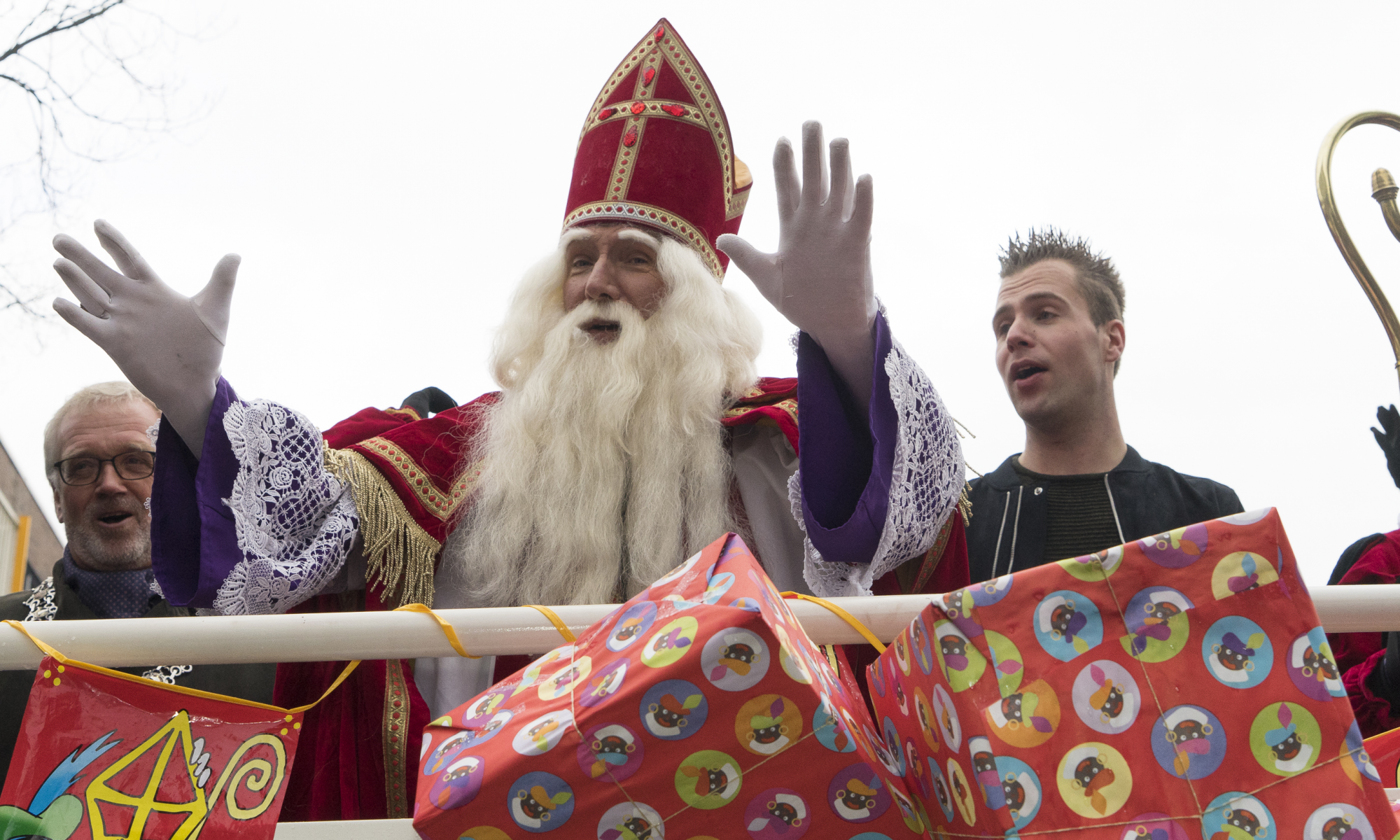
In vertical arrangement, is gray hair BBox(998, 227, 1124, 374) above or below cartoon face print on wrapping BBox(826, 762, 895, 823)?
above

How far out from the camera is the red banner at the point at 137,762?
1477 mm

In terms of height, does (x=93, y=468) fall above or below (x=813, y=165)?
above

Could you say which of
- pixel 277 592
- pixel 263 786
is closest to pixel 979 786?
pixel 263 786

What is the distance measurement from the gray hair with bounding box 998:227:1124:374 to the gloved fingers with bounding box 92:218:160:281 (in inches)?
86.2

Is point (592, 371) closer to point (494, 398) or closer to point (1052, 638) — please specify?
point (494, 398)

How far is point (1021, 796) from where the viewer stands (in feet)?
3.44

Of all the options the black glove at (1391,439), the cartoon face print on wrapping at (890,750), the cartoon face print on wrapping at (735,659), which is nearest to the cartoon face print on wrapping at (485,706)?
the cartoon face print on wrapping at (735,659)

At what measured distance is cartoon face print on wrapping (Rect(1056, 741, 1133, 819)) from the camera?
3.43 feet

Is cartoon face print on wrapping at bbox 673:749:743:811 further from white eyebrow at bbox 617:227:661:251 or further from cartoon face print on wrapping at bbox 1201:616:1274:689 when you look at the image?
white eyebrow at bbox 617:227:661:251

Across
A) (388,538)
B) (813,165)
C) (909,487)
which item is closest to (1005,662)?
(909,487)

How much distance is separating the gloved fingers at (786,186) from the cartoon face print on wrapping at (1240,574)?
1109 mm

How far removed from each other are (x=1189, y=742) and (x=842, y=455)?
1.13 m

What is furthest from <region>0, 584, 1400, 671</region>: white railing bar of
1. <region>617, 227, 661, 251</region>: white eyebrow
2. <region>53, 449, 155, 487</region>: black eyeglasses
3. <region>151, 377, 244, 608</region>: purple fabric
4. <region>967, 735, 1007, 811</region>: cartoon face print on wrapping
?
<region>53, 449, 155, 487</region>: black eyeglasses

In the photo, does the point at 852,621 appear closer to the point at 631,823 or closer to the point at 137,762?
the point at 631,823
